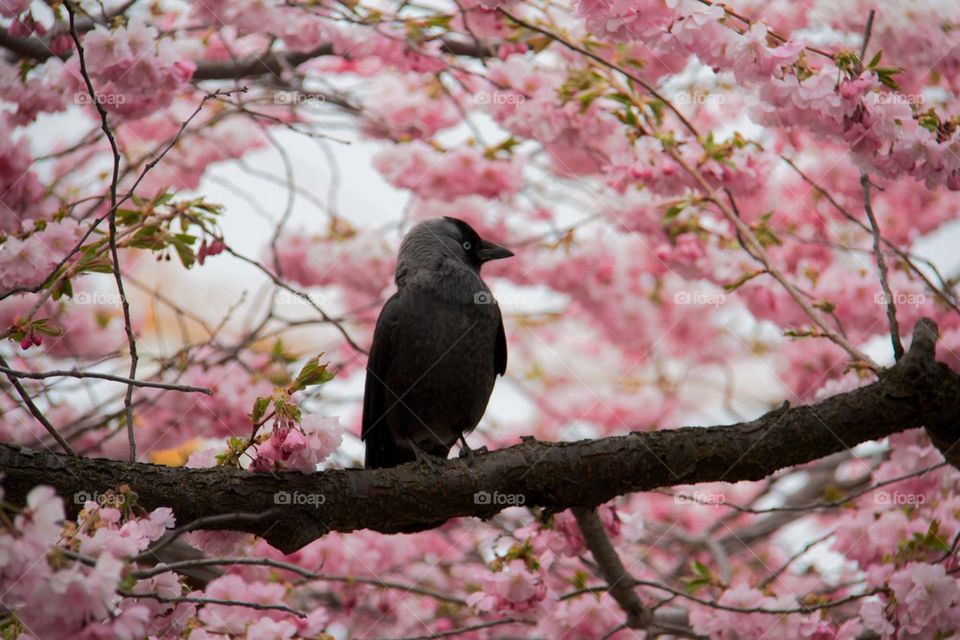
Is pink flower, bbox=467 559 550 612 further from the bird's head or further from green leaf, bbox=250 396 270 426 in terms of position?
the bird's head

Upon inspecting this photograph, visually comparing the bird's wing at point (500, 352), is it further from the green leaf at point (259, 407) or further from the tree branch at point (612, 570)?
the green leaf at point (259, 407)

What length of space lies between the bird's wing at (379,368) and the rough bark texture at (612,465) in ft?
3.13

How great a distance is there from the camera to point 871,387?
285 cm

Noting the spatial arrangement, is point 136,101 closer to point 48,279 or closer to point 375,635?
point 48,279

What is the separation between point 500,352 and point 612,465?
1.30 meters

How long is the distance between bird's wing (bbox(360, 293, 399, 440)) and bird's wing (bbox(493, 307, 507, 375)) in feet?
1.54

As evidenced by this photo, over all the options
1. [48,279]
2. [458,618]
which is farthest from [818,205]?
[48,279]

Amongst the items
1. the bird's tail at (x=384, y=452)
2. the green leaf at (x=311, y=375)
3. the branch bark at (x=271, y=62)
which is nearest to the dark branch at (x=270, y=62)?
the branch bark at (x=271, y=62)

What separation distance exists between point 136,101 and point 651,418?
14.1 ft

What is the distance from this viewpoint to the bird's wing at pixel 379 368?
3.66m

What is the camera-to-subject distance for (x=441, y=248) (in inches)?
155

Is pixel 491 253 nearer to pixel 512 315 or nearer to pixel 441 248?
pixel 441 248

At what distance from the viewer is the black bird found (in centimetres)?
361

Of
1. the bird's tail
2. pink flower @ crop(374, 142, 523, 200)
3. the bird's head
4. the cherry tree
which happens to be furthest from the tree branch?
pink flower @ crop(374, 142, 523, 200)
